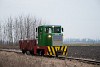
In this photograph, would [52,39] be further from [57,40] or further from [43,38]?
[43,38]

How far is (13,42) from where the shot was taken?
68.4m

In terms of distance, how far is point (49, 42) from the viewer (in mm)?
24938

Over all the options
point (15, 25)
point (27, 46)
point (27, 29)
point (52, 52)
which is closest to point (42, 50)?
point (52, 52)

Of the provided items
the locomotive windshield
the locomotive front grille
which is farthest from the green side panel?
the locomotive front grille

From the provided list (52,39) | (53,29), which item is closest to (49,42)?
(52,39)

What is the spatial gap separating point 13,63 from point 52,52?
31.2ft

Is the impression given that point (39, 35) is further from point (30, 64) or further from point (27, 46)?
point (30, 64)

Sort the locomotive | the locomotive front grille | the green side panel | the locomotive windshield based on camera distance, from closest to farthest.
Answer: the locomotive < the locomotive front grille < the locomotive windshield < the green side panel

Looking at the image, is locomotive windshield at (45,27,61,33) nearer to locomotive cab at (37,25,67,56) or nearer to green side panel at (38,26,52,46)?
locomotive cab at (37,25,67,56)

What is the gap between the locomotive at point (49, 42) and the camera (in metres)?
24.2

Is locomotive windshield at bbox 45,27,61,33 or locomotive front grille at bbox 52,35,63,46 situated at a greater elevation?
locomotive windshield at bbox 45,27,61,33

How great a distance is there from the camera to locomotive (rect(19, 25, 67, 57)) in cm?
2417

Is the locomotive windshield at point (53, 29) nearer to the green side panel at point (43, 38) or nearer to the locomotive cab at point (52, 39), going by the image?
the locomotive cab at point (52, 39)

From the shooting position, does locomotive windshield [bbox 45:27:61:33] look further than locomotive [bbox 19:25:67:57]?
Yes
